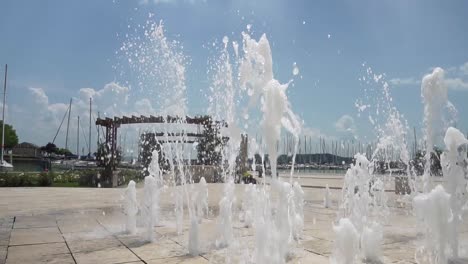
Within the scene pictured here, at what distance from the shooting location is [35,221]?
9.62m

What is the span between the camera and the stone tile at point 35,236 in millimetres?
7090

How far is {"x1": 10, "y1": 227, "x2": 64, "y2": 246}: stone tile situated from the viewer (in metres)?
7.09

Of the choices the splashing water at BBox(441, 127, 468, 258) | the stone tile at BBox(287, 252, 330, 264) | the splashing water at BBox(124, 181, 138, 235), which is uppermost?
the splashing water at BBox(441, 127, 468, 258)

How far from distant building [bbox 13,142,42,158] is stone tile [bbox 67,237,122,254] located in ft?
366

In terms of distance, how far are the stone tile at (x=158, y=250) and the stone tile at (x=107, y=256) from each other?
0.15 meters

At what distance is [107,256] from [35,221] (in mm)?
4723

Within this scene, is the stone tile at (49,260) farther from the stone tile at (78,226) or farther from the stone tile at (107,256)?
the stone tile at (78,226)

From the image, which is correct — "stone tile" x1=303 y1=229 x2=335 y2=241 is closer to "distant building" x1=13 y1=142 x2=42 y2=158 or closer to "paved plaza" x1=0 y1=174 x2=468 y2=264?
"paved plaza" x1=0 y1=174 x2=468 y2=264

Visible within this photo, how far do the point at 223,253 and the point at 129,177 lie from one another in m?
25.4

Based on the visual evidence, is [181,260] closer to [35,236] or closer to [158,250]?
[158,250]

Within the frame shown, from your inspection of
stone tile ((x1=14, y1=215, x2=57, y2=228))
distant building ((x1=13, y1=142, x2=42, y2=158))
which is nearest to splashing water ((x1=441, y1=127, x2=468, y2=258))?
stone tile ((x1=14, y1=215, x2=57, y2=228))

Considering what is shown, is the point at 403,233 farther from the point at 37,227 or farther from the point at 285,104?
the point at 37,227

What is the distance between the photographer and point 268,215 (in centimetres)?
554

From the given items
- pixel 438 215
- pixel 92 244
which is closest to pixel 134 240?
pixel 92 244
